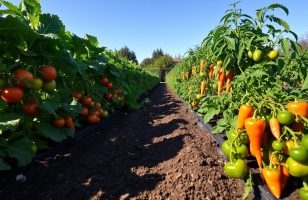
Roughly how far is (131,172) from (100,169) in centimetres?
36

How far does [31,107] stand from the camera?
2611 mm

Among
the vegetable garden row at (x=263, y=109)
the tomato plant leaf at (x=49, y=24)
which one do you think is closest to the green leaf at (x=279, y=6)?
the vegetable garden row at (x=263, y=109)

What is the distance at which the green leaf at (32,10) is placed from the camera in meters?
2.97

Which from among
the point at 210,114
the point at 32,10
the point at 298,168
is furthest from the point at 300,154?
the point at 32,10

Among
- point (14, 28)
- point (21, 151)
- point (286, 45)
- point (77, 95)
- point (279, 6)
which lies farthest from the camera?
point (77, 95)

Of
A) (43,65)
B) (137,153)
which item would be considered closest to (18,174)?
(43,65)

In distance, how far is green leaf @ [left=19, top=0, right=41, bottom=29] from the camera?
2.97 metres

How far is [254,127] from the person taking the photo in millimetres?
2117

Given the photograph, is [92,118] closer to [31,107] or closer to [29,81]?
[31,107]

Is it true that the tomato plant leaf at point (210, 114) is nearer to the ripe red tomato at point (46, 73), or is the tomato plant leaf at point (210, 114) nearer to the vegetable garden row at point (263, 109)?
the vegetable garden row at point (263, 109)

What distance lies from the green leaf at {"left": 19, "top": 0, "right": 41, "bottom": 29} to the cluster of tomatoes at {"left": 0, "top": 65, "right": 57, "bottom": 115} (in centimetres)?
65

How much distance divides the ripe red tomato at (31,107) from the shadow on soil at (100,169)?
687mm

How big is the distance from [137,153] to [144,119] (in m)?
2.56

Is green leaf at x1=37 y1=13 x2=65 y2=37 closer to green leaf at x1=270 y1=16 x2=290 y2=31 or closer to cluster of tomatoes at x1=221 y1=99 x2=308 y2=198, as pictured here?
cluster of tomatoes at x1=221 y1=99 x2=308 y2=198
